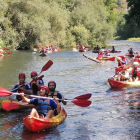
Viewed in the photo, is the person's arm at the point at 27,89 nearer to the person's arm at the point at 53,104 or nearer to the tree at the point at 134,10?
the person's arm at the point at 53,104

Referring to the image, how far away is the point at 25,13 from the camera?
3819 cm

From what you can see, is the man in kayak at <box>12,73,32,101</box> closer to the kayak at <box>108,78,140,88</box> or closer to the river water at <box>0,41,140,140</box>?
the river water at <box>0,41,140,140</box>

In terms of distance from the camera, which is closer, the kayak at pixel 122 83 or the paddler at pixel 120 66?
the kayak at pixel 122 83

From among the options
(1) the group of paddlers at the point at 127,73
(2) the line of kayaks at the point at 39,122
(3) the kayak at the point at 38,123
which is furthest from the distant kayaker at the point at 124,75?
(3) the kayak at the point at 38,123

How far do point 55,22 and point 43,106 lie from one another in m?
37.3

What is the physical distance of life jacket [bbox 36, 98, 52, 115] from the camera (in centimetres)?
770

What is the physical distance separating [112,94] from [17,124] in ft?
16.7

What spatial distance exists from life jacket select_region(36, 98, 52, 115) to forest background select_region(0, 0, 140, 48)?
19906 millimetres

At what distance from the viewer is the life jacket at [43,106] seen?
770 cm

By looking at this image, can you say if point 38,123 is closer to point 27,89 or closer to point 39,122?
point 39,122

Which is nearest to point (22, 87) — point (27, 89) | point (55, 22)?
point (27, 89)

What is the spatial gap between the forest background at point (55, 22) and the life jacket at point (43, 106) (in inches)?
784

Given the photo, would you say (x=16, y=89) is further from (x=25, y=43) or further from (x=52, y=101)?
(x=25, y=43)

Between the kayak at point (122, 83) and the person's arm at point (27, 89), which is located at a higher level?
the person's arm at point (27, 89)
